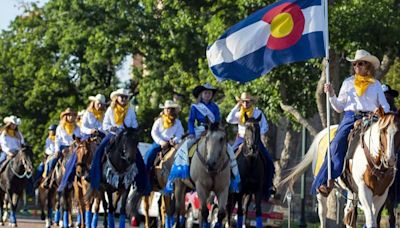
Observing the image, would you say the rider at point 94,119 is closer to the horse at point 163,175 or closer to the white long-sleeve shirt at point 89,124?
the white long-sleeve shirt at point 89,124

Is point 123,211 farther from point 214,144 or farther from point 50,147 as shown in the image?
point 50,147

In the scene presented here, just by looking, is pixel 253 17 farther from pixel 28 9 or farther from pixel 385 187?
pixel 28 9

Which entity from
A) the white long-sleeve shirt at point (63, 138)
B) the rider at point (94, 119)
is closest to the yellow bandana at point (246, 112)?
the rider at point (94, 119)

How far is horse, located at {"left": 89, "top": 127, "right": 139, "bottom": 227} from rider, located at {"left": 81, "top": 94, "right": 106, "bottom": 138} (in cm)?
175

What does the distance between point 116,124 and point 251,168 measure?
9.38 ft

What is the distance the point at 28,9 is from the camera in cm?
5753

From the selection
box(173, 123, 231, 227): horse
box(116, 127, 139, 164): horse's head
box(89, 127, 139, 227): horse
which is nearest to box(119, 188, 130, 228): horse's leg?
box(89, 127, 139, 227): horse

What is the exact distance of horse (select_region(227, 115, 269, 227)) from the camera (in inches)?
967

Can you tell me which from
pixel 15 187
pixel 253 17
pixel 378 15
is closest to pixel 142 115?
pixel 15 187

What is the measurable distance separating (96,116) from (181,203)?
4011mm

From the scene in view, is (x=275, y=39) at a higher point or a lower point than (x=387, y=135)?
higher

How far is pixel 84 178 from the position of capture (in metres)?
25.7

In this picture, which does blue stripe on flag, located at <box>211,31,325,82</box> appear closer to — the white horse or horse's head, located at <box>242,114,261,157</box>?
the white horse

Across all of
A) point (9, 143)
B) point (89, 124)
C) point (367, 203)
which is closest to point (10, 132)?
point (9, 143)
